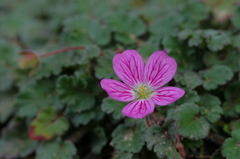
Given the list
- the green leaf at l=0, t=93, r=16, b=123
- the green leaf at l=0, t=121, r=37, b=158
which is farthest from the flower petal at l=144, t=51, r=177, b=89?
the green leaf at l=0, t=93, r=16, b=123

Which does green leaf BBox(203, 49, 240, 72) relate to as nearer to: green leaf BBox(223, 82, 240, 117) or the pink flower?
green leaf BBox(223, 82, 240, 117)

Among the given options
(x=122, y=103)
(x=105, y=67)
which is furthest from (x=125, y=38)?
(x=122, y=103)

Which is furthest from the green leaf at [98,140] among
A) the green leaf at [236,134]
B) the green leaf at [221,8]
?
the green leaf at [221,8]

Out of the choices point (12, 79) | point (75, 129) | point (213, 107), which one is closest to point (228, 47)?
point (213, 107)

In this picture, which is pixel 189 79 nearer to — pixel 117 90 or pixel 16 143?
pixel 117 90

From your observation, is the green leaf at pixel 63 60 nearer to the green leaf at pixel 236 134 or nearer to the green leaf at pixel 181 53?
the green leaf at pixel 181 53

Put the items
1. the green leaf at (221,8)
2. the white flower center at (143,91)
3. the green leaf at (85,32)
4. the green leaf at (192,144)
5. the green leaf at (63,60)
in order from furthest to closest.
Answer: the green leaf at (221,8) < the green leaf at (85,32) < the green leaf at (63,60) < the green leaf at (192,144) < the white flower center at (143,91)

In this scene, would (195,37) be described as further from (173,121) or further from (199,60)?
(173,121)
